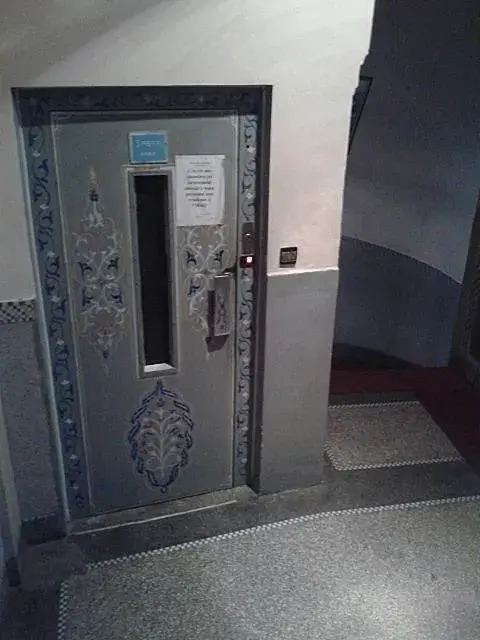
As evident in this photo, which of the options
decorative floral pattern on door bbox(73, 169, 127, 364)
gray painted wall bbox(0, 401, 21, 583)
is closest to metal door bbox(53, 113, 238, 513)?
decorative floral pattern on door bbox(73, 169, 127, 364)

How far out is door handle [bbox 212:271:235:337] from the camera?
221cm

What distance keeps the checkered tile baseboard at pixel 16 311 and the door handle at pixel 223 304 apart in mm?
649

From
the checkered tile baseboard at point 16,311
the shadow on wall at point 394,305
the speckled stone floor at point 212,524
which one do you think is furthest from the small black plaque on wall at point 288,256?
the shadow on wall at point 394,305

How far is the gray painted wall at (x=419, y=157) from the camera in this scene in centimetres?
403

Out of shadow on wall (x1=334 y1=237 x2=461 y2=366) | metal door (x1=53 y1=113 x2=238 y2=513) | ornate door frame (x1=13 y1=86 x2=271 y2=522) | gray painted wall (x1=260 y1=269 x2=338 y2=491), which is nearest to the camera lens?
ornate door frame (x1=13 y1=86 x2=271 y2=522)

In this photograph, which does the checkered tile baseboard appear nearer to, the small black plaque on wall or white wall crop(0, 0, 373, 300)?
white wall crop(0, 0, 373, 300)

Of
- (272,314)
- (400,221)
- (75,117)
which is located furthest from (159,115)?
(400,221)

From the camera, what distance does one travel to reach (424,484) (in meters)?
2.65

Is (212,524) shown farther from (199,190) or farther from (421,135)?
(421,135)

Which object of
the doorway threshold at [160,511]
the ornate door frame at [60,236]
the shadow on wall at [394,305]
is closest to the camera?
the ornate door frame at [60,236]

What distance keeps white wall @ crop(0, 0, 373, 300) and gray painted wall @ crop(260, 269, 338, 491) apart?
0.59ft

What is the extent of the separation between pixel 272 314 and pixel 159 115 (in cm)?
82

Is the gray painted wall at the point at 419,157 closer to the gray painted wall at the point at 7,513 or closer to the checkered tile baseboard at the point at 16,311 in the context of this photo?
the checkered tile baseboard at the point at 16,311

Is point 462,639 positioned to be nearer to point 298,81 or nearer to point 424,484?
point 424,484
